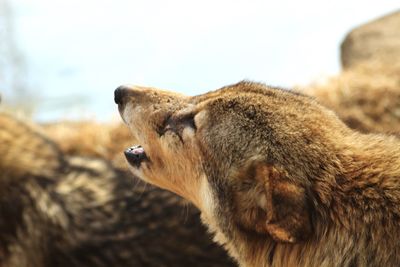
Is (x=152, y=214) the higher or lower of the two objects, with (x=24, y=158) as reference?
lower

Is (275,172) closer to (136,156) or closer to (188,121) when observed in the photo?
(188,121)

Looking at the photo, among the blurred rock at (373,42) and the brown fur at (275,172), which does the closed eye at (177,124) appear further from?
the blurred rock at (373,42)

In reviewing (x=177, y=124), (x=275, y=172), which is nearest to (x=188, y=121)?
(x=177, y=124)

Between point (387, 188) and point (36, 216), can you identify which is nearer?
point (387, 188)

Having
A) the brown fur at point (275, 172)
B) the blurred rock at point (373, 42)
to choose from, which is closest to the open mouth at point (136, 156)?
the brown fur at point (275, 172)

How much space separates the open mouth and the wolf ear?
0.68 m

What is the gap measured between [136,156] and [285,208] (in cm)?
82

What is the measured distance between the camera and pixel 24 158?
417 cm

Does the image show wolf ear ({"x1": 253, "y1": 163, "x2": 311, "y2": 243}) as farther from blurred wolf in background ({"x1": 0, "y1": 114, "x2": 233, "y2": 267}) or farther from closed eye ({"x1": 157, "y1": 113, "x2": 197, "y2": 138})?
blurred wolf in background ({"x1": 0, "y1": 114, "x2": 233, "y2": 267})

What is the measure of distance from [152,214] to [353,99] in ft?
8.16

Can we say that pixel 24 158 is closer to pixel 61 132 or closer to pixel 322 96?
pixel 61 132

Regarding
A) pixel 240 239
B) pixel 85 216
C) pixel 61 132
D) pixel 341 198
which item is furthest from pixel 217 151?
pixel 61 132

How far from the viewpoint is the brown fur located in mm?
2094

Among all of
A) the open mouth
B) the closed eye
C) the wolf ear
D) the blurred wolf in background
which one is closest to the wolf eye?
the closed eye
